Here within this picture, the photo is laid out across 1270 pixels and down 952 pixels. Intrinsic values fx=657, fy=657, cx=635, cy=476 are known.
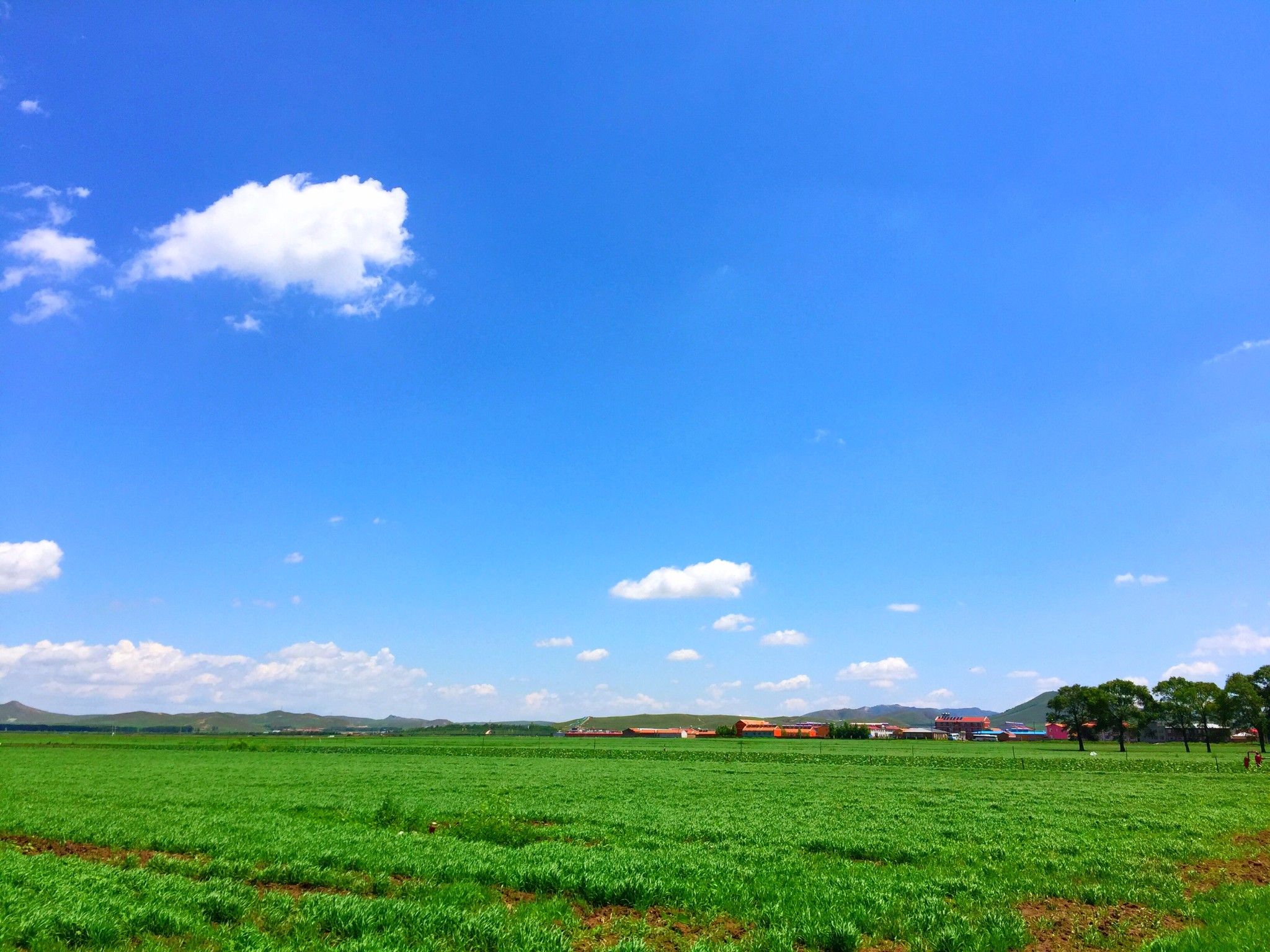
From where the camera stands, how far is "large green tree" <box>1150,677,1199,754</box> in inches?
4690

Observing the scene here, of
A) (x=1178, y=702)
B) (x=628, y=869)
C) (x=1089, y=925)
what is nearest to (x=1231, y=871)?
(x=1089, y=925)

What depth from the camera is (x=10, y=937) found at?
31.1 ft

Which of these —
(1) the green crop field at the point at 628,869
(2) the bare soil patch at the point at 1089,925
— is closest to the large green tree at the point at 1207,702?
(1) the green crop field at the point at 628,869

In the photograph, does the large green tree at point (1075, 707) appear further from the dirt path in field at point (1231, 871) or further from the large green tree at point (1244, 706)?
the dirt path in field at point (1231, 871)

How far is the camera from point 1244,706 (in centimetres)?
11512

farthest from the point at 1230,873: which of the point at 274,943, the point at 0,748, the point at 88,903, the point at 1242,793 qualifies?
the point at 0,748

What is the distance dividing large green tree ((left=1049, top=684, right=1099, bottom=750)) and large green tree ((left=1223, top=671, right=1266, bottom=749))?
63.8 feet

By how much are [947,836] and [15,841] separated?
28.7 m

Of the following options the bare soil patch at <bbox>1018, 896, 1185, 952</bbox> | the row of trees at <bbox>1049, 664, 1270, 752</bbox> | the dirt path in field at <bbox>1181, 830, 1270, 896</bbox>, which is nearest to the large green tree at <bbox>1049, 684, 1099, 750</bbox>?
the row of trees at <bbox>1049, 664, 1270, 752</bbox>

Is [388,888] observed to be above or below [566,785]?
above

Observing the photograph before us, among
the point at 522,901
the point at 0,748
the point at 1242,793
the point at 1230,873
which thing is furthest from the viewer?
the point at 0,748

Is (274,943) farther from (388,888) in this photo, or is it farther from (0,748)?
(0,748)

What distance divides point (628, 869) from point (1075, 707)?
155m

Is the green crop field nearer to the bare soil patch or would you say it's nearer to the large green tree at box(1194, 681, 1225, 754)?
the bare soil patch
